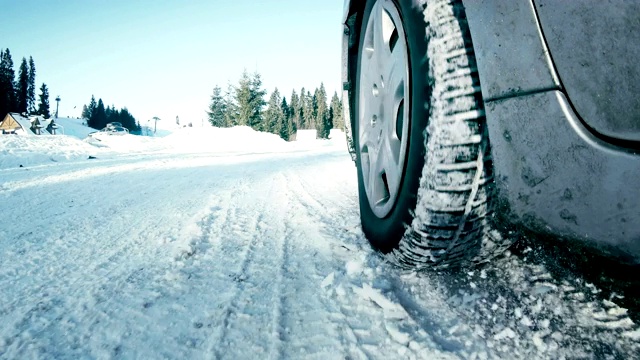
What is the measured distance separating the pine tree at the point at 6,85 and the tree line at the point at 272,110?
35717 millimetres

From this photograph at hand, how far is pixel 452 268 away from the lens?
1.18m

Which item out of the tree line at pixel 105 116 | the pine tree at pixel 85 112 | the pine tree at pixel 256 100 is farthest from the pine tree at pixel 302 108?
the pine tree at pixel 85 112

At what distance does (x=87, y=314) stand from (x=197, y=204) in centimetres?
163

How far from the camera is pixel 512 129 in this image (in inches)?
28.9

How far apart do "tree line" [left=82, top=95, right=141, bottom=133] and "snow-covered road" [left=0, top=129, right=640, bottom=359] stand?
90073 mm

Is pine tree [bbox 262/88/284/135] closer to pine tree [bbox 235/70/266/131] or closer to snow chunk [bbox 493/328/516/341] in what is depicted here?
pine tree [bbox 235/70/266/131]

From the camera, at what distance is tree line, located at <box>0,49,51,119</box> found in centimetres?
5591

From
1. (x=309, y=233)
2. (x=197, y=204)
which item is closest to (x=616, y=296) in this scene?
(x=309, y=233)

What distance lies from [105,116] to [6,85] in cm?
2485

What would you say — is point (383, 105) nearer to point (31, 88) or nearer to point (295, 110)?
point (295, 110)

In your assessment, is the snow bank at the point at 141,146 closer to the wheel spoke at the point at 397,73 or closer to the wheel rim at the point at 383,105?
the wheel rim at the point at 383,105

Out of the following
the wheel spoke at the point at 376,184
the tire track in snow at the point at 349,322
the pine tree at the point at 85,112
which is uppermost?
the pine tree at the point at 85,112

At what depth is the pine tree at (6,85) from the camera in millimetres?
55094

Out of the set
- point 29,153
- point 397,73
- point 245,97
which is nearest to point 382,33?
point 397,73
